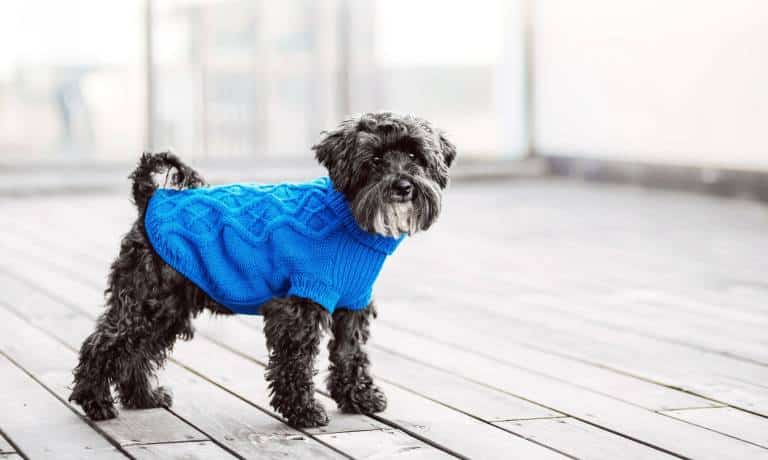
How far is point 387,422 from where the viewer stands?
2.51 m

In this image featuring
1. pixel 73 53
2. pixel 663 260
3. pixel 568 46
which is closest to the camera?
pixel 663 260

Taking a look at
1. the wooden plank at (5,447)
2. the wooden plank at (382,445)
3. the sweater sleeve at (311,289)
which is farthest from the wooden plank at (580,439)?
the wooden plank at (5,447)

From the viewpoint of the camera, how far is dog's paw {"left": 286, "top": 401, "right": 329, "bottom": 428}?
2.45m

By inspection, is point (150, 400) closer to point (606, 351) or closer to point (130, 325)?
point (130, 325)

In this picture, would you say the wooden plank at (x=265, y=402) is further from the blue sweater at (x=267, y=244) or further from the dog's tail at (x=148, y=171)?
the dog's tail at (x=148, y=171)

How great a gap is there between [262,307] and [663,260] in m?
2.73

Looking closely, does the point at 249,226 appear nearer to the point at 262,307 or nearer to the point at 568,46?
the point at 262,307

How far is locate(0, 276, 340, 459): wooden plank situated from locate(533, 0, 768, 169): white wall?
464 centimetres

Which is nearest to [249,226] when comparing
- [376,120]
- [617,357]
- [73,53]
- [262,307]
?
[262,307]

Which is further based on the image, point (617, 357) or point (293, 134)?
point (293, 134)

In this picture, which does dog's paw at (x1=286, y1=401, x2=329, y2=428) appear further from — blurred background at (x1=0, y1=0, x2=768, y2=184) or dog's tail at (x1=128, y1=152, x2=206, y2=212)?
blurred background at (x1=0, y1=0, x2=768, y2=184)

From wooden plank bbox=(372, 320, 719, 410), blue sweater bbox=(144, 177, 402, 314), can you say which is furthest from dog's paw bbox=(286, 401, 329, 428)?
wooden plank bbox=(372, 320, 719, 410)

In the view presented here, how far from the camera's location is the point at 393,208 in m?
2.33

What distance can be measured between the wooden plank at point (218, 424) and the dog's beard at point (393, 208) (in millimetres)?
475
